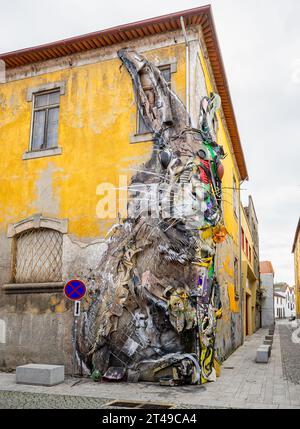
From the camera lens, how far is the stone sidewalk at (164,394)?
838cm

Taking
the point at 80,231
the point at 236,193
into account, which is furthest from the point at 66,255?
the point at 236,193

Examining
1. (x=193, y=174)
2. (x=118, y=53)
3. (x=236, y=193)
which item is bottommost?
(x=193, y=174)

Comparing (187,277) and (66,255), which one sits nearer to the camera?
(187,277)

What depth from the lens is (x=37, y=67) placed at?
13227 millimetres

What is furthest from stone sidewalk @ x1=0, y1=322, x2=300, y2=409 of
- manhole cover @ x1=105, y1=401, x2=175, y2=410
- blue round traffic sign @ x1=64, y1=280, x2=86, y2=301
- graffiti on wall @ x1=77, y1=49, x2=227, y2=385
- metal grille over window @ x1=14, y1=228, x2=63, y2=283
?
metal grille over window @ x1=14, y1=228, x2=63, y2=283

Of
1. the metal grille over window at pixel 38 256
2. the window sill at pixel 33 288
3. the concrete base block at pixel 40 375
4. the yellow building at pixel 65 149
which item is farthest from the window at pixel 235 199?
the concrete base block at pixel 40 375

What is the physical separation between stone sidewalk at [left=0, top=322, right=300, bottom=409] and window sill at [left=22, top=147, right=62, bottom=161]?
19.1 feet

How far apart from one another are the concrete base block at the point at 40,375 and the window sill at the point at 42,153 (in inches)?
219

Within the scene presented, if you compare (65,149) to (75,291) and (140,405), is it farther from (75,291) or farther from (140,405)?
(140,405)

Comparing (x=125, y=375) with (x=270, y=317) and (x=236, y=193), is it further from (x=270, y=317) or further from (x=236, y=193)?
(x=270, y=317)

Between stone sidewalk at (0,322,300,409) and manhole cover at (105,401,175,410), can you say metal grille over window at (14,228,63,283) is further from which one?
manhole cover at (105,401,175,410)

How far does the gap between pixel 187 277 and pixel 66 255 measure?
3.33 meters

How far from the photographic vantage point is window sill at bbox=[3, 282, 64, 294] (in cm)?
1155

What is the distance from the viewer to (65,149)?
12383 mm
